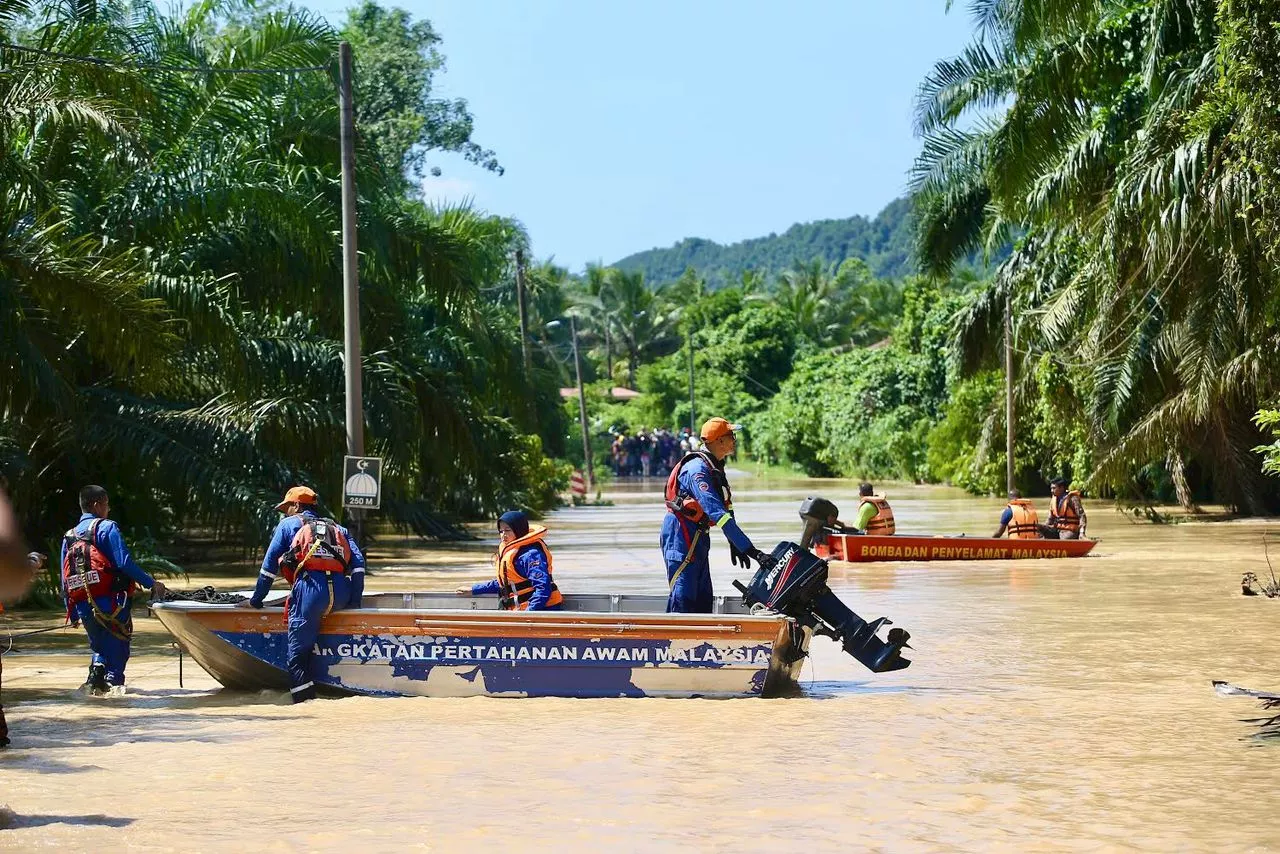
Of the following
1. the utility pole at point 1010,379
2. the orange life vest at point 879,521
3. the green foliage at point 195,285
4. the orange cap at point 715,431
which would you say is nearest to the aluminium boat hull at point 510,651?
the orange cap at point 715,431

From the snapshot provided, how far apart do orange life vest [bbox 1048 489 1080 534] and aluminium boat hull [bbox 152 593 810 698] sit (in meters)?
14.8

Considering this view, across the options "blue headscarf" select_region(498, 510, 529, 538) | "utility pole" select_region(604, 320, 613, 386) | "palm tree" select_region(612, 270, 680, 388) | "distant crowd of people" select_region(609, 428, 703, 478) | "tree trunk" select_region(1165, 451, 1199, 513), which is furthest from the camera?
"utility pole" select_region(604, 320, 613, 386)

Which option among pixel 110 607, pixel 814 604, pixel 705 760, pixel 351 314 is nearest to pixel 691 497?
pixel 814 604

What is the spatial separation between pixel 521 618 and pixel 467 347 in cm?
2439

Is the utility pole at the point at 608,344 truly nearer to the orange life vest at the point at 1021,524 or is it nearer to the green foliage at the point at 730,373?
the green foliage at the point at 730,373

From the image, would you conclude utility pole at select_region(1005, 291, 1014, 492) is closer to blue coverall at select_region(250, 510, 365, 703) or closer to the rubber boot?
blue coverall at select_region(250, 510, 365, 703)

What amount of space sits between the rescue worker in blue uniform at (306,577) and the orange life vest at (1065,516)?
1619cm

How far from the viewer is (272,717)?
11.0 metres

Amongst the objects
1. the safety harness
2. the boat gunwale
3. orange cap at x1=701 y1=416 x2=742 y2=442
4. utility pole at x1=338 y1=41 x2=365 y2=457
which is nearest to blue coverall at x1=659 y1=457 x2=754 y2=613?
orange cap at x1=701 y1=416 x2=742 y2=442

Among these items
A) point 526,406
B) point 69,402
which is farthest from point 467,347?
point 69,402

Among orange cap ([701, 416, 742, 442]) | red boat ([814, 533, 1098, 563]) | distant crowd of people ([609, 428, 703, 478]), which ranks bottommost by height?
red boat ([814, 533, 1098, 563])

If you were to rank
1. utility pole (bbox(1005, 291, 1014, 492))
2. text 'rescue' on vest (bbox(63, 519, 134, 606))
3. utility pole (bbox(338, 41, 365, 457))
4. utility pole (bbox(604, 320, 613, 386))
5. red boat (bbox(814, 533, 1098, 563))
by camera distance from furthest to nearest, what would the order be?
utility pole (bbox(604, 320, 613, 386)) → utility pole (bbox(1005, 291, 1014, 492)) → red boat (bbox(814, 533, 1098, 563)) → utility pole (bbox(338, 41, 365, 457)) → text 'rescue' on vest (bbox(63, 519, 134, 606))

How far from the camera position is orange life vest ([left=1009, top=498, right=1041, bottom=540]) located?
81.6ft

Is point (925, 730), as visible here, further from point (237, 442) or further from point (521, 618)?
point (237, 442)
